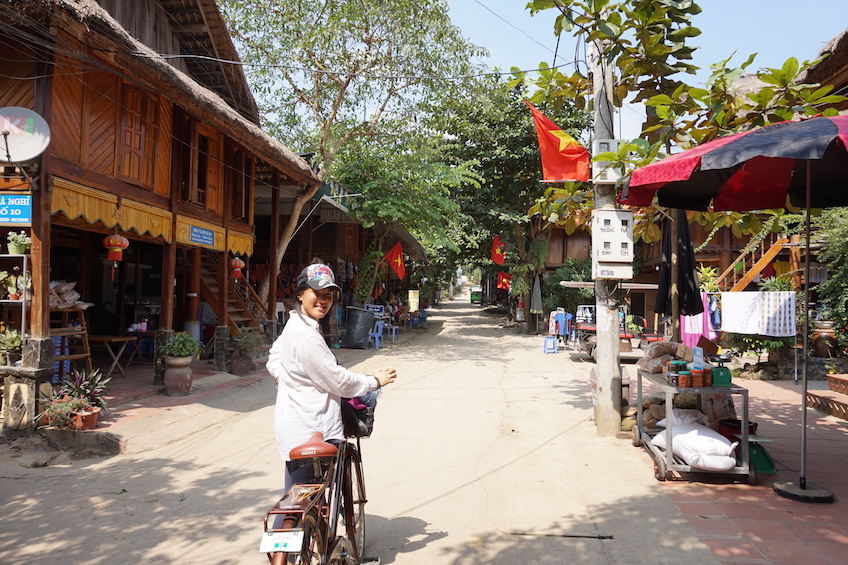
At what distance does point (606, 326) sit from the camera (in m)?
6.52

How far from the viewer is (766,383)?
10523 millimetres

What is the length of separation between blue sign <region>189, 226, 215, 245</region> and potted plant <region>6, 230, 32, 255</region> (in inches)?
137

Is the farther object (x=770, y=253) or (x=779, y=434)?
(x=770, y=253)

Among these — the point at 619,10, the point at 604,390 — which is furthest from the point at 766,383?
the point at 619,10

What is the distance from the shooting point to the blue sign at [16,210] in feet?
20.7

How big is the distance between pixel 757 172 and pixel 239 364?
924cm

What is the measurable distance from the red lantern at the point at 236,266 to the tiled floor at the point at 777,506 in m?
4.78

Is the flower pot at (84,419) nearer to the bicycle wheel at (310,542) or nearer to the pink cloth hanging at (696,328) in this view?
the bicycle wheel at (310,542)

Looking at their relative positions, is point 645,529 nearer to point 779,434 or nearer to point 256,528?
point 256,528

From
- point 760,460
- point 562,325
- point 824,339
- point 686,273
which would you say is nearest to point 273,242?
point 562,325

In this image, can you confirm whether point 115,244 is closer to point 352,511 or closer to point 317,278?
point 317,278

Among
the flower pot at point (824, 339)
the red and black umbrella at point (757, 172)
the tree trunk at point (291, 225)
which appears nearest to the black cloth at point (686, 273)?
the red and black umbrella at point (757, 172)

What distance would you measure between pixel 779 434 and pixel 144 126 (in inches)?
391

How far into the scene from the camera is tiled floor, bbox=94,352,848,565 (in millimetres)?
3521
